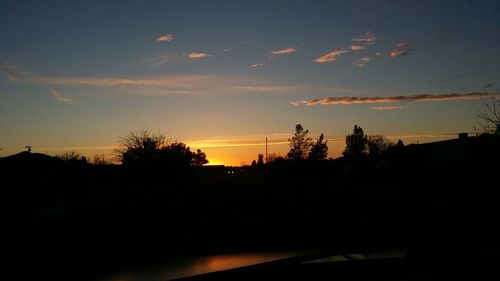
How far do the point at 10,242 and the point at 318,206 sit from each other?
1380cm

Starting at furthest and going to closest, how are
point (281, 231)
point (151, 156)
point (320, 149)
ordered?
point (320, 149)
point (151, 156)
point (281, 231)

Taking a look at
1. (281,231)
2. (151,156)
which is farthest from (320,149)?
(281,231)

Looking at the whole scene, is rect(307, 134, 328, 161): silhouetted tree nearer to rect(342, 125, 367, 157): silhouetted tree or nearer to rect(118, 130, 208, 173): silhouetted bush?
rect(342, 125, 367, 157): silhouetted tree

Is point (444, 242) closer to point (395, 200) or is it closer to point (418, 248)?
point (418, 248)

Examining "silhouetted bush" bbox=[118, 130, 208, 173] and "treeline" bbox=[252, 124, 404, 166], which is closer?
"silhouetted bush" bbox=[118, 130, 208, 173]

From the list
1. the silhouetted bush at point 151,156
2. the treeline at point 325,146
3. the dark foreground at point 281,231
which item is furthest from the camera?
the treeline at point 325,146

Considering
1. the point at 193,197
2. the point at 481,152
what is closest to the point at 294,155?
the point at 481,152

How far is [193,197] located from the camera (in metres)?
29.2

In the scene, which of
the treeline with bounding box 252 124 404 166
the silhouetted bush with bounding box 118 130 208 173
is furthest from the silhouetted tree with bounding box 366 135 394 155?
the silhouetted bush with bounding box 118 130 208 173

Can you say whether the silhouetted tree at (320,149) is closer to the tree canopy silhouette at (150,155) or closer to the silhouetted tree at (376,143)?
the silhouetted tree at (376,143)

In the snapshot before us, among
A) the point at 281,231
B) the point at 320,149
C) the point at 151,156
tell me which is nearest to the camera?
the point at 281,231

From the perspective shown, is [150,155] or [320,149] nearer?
[150,155]

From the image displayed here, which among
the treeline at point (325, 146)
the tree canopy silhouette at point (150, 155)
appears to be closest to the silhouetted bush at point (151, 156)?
the tree canopy silhouette at point (150, 155)

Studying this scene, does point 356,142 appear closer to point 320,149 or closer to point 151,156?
point 320,149
